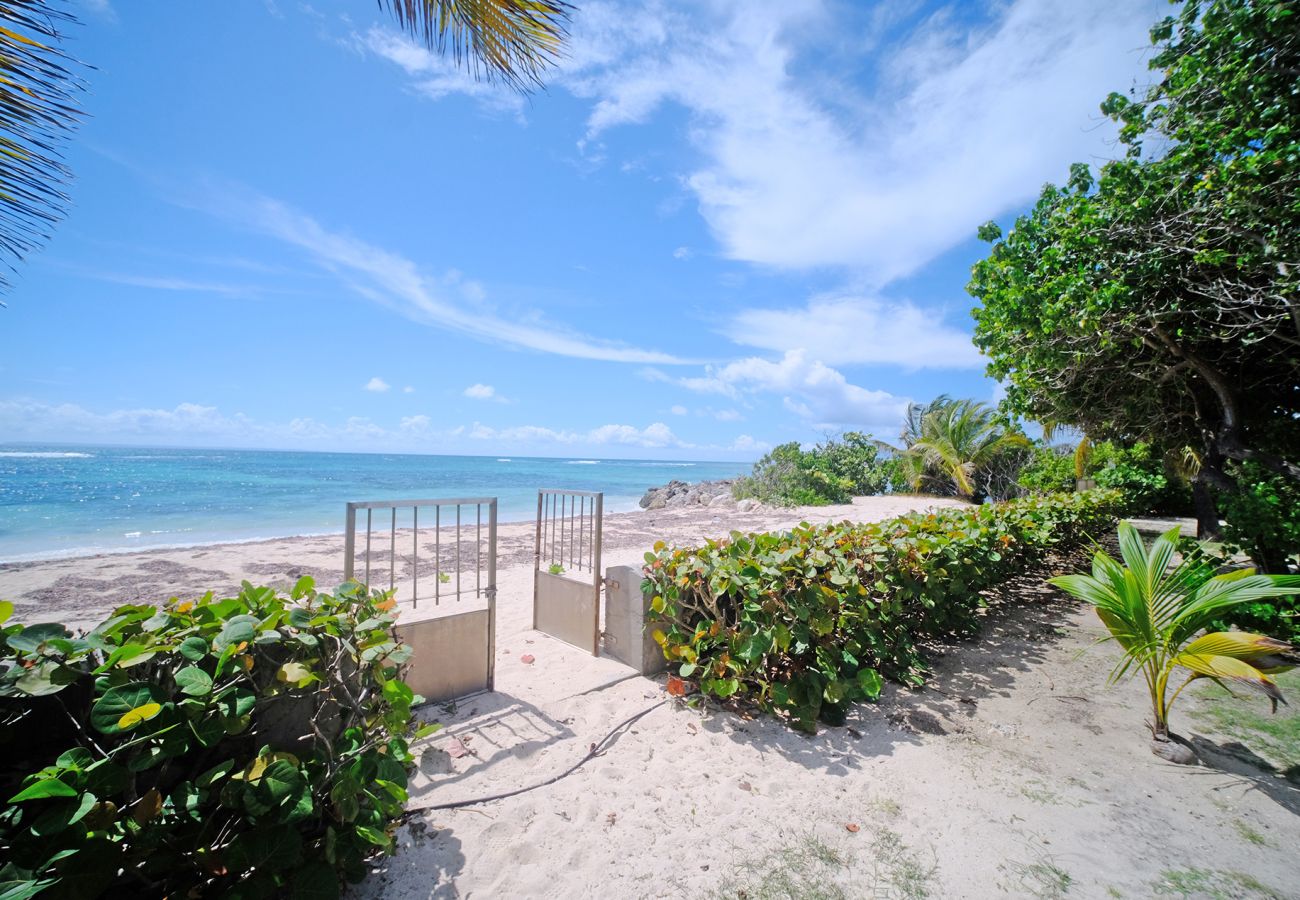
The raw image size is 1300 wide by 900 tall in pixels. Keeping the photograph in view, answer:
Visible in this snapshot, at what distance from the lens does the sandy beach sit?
7.41 ft

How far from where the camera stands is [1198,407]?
7465 millimetres

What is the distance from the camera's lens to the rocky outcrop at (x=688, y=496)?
75.6ft

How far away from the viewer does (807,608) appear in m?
3.40

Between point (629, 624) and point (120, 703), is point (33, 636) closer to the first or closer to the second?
point (120, 703)

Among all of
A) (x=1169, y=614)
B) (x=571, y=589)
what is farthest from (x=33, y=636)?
(x=1169, y=614)

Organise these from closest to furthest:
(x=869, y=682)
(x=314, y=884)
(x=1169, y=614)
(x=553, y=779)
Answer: (x=314, y=884), (x=553, y=779), (x=1169, y=614), (x=869, y=682)

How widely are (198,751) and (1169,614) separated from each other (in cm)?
507

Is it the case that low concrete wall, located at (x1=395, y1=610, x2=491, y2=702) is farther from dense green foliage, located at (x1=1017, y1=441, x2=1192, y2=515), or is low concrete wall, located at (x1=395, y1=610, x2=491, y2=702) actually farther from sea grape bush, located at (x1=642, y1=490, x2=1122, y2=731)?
dense green foliage, located at (x1=1017, y1=441, x2=1192, y2=515)

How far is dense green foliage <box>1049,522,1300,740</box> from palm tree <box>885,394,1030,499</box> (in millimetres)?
18238

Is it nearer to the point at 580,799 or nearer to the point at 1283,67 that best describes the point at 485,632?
the point at 580,799

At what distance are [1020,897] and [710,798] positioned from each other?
136 centimetres

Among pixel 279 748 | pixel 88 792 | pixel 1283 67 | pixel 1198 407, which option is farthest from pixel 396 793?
pixel 1198 407

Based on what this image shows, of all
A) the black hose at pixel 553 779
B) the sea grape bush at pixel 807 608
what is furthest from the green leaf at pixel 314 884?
the sea grape bush at pixel 807 608

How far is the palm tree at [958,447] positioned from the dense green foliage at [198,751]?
21790mm
